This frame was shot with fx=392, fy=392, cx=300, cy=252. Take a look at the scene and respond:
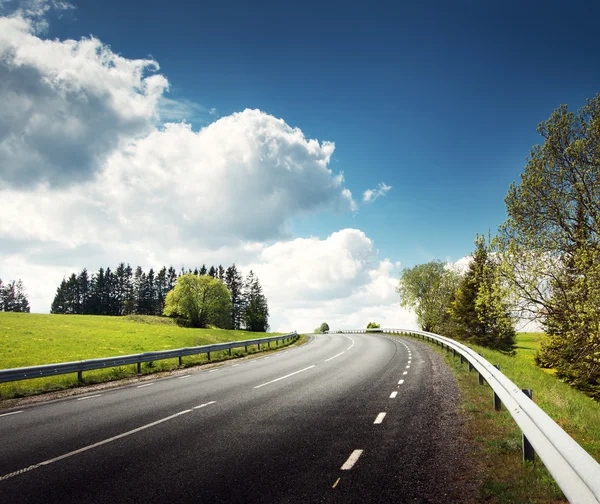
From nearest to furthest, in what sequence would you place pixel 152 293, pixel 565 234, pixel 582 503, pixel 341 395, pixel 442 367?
1. pixel 582 503
2. pixel 341 395
3. pixel 565 234
4. pixel 442 367
5. pixel 152 293

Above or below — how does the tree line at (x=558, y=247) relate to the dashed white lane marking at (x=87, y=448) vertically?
above

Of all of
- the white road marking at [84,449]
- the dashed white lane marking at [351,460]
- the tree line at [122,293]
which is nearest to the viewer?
the dashed white lane marking at [351,460]

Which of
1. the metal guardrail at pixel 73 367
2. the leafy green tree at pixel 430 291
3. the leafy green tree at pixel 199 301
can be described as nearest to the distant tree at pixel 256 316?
the leafy green tree at pixel 199 301

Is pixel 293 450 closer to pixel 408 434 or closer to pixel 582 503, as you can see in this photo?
pixel 408 434

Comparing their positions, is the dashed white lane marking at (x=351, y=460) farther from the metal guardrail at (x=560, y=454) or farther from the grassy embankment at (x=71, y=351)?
the grassy embankment at (x=71, y=351)

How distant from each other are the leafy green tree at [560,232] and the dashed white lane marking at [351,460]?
10635mm

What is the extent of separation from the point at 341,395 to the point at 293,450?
15.8 ft

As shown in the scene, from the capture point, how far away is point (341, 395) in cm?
1065

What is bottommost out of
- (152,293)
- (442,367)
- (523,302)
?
(442,367)

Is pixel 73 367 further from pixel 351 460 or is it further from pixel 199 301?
pixel 199 301

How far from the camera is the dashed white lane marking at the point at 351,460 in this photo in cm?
527

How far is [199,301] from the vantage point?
255 feet

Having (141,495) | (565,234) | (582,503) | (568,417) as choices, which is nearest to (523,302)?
(565,234)

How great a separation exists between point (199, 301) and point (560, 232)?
Result: 70524 mm
